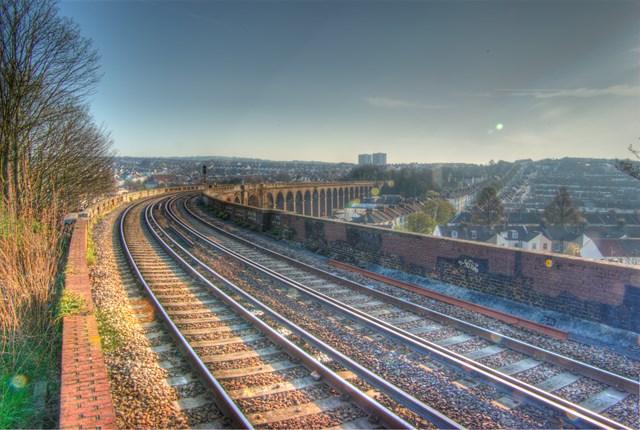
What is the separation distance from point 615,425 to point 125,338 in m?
5.60

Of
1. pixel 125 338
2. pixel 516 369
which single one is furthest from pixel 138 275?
pixel 516 369

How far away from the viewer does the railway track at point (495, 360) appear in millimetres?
3943

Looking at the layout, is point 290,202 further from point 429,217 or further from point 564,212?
point 564,212

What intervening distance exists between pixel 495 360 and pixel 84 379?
181 inches

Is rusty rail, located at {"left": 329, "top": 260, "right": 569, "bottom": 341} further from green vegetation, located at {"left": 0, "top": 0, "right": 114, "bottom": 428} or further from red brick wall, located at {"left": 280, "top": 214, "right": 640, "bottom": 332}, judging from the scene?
green vegetation, located at {"left": 0, "top": 0, "right": 114, "bottom": 428}

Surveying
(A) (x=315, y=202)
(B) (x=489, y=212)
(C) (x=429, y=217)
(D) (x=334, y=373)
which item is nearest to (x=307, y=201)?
(A) (x=315, y=202)

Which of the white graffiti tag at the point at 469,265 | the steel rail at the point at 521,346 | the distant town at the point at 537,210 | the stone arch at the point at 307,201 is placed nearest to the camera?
the steel rail at the point at 521,346

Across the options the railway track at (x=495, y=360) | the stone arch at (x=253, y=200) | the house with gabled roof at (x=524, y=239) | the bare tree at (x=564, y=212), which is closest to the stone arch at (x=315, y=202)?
the stone arch at (x=253, y=200)

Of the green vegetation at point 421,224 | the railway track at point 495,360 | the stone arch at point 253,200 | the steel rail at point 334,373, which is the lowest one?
the green vegetation at point 421,224

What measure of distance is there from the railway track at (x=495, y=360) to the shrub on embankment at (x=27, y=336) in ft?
12.3

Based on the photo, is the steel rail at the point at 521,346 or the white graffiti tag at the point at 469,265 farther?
the white graffiti tag at the point at 469,265

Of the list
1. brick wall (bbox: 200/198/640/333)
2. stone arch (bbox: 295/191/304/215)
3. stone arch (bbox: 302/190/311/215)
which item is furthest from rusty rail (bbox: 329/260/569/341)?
stone arch (bbox: 302/190/311/215)

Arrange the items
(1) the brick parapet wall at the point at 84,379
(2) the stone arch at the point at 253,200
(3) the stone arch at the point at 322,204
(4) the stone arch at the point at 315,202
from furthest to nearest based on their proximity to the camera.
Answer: (3) the stone arch at the point at 322,204, (4) the stone arch at the point at 315,202, (2) the stone arch at the point at 253,200, (1) the brick parapet wall at the point at 84,379

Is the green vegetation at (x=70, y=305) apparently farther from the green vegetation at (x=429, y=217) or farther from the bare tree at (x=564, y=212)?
the bare tree at (x=564, y=212)
